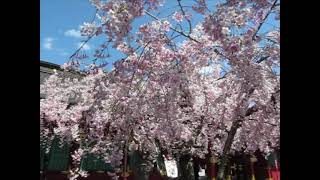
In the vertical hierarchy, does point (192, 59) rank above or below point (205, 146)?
above

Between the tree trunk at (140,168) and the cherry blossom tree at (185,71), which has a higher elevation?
the cherry blossom tree at (185,71)

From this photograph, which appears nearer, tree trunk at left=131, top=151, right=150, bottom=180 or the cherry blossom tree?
the cherry blossom tree

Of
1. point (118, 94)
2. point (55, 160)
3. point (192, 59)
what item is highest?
point (192, 59)

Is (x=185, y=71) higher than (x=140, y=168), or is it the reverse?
(x=185, y=71)

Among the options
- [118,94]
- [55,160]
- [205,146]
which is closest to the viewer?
[118,94]

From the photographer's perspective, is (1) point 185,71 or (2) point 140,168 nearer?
(1) point 185,71

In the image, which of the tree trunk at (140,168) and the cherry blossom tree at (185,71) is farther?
the tree trunk at (140,168)

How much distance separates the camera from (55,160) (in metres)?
13.4

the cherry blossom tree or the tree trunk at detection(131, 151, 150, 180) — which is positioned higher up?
the cherry blossom tree

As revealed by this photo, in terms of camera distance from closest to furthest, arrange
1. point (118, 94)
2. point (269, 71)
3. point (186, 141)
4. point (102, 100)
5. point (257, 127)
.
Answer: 1. point (269, 71)
2. point (118, 94)
3. point (102, 100)
4. point (257, 127)
5. point (186, 141)

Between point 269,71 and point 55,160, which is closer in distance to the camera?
point 269,71
